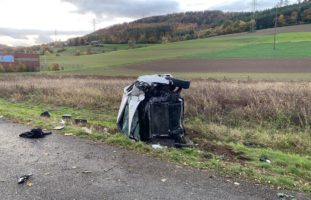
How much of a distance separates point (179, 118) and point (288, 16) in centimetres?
9051

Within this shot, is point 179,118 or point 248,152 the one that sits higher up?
point 179,118

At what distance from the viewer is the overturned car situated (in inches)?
286

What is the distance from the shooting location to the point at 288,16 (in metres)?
86.7

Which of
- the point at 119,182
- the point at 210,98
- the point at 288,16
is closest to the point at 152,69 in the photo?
the point at 210,98

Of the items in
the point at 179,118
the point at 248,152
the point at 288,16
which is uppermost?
the point at 288,16

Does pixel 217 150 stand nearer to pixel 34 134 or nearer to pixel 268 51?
pixel 34 134

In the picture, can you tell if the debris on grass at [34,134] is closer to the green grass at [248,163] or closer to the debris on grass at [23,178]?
the green grass at [248,163]

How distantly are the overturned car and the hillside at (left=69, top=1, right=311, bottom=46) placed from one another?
3323 inches

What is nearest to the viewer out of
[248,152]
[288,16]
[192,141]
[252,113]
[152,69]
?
[248,152]

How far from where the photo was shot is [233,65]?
4503 centimetres

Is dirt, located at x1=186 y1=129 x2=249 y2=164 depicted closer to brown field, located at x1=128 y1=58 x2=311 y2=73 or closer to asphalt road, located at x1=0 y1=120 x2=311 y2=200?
asphalt road, located at x1=0 y1=120 x2=311 y2=200

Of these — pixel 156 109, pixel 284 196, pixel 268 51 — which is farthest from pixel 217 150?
pixel 268 51

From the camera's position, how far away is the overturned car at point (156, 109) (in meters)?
7.25

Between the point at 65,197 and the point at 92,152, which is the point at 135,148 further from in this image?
the point at 65,197
